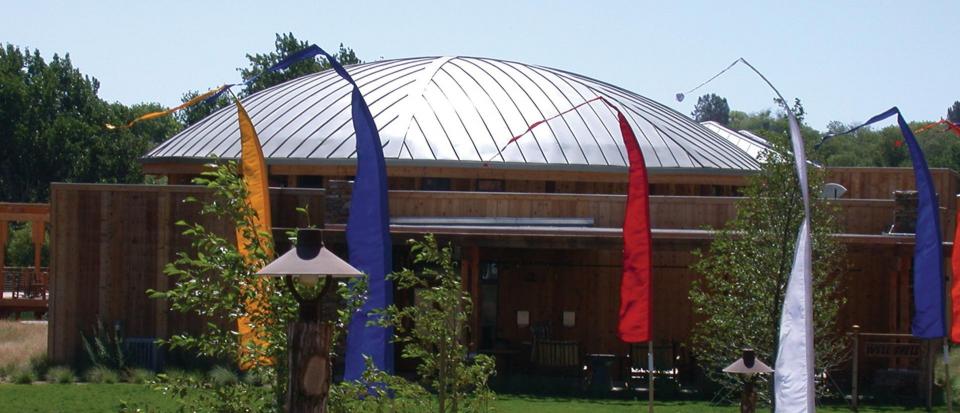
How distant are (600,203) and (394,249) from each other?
3.67 metres

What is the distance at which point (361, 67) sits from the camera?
32875 millimetres

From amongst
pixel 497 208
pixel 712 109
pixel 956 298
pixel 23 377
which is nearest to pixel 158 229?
pixel 23 377

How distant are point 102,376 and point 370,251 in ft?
32.4

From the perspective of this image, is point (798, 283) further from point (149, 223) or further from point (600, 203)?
point (149, 223)

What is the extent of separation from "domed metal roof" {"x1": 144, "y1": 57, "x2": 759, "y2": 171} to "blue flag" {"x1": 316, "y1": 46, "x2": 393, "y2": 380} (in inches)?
500

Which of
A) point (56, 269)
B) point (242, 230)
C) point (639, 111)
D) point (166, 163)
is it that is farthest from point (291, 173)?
point (242, 230)

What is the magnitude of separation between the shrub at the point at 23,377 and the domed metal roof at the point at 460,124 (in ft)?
22.4

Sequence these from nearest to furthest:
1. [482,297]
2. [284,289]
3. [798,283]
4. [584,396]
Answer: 1. [284,289]
2. [798,283]
3. [584,396]
4. [482,297]

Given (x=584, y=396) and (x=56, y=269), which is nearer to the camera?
(x=584, y=396)

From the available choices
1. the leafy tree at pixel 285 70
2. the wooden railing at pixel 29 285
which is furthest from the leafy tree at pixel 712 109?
the wooden railing at pixel 29 285

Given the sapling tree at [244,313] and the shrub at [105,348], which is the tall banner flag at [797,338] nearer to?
the sapling tree at [244,313]

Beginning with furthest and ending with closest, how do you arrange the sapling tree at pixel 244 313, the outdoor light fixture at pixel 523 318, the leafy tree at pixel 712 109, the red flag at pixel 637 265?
1. the leafy tree at pixel 712 109
2. the outdoor light fixture at pixel 523 318
3. the red flag at pixel 637 265
4. the sapling tree at pixel 244 313

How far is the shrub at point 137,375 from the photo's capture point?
20688mm

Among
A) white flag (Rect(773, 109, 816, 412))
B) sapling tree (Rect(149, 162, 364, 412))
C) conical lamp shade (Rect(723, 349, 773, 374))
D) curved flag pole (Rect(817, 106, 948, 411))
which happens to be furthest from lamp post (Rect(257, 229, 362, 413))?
curved flag pole (Rect(817, 106, 948, 411))
